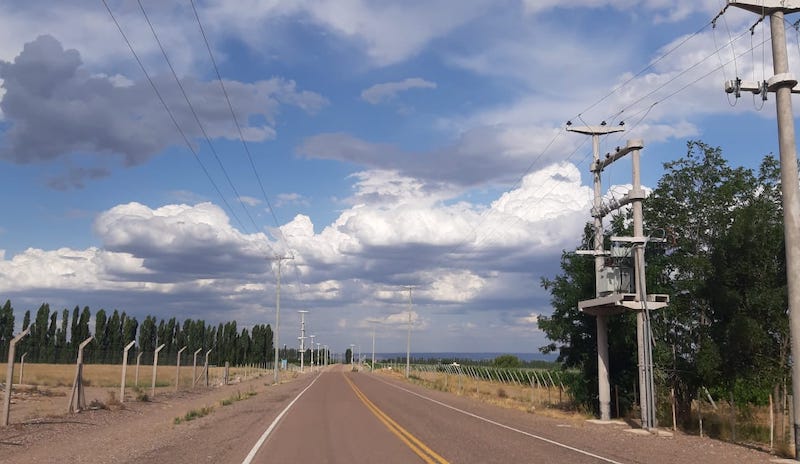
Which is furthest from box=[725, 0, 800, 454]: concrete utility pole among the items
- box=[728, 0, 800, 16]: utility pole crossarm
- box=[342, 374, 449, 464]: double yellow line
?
box=[342, 374, 449, 464]: double yellow line

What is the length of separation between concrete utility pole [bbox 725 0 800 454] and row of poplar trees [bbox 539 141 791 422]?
5.12 meters

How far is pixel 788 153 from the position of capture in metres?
16.0

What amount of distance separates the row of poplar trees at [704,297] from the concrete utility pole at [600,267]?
6.25ft

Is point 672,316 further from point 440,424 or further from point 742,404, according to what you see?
point 440,424

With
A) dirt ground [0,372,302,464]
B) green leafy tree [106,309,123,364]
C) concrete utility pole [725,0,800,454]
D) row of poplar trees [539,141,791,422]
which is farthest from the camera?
green leafy tree [106,309,123,364]

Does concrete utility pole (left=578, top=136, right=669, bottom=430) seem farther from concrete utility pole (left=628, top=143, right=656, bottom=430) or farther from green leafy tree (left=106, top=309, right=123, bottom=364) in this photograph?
green leafy tree (left=106, top=309, right=123, bottom=364)

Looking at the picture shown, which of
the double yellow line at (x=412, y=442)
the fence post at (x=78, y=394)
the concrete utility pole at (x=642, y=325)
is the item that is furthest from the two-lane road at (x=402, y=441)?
the fence post at (x=78, y=394)

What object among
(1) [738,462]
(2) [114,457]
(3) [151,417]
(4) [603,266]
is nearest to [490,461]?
(1) [738,462]

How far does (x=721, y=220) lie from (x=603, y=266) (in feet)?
15.5

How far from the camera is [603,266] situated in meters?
25.7

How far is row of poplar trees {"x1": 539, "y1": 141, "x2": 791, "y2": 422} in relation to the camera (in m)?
20.9

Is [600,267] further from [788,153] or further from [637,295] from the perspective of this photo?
[788,153]

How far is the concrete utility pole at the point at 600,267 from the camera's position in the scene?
1017 inches

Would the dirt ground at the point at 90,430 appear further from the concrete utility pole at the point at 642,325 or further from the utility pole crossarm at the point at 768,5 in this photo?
the utility pole crossarm at the point at 768,5
